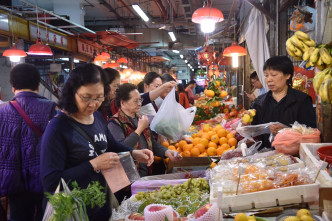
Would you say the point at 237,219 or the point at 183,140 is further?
the point at 183,140

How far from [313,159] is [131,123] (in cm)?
179

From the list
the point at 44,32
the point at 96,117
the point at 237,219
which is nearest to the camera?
the point at 237,219

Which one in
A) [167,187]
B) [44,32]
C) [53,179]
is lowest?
[167,187]

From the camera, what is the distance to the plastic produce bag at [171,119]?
3.49m

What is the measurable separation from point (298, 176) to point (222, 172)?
23.1 inches

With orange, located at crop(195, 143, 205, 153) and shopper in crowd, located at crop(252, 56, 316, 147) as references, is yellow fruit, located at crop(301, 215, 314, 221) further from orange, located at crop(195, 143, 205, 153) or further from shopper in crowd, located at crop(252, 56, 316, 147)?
orange, located at crop(195, 143, 205, 153)

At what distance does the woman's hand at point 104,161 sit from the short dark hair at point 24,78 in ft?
5.33

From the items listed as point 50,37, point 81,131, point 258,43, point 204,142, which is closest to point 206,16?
point 258,43

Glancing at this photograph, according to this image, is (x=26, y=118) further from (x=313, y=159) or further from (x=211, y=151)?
(x=313, y=159)

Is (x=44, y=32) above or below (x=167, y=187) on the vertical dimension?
above

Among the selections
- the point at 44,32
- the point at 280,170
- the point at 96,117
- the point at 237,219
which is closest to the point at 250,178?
the point at 280,170

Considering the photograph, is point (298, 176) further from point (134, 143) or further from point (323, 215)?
point (134, 143)

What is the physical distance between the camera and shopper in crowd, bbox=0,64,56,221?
9.11 feet

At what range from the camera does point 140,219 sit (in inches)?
69.2
